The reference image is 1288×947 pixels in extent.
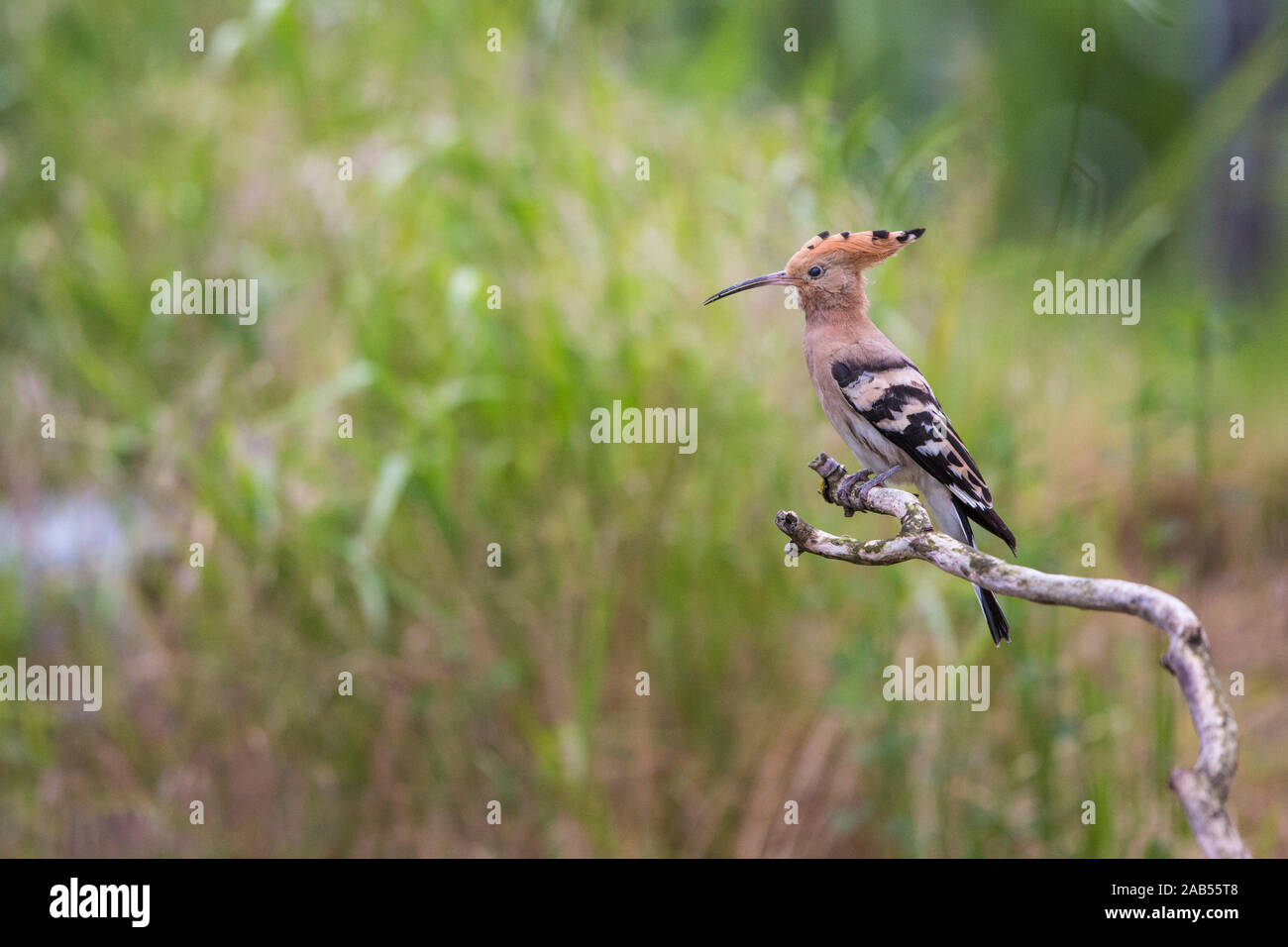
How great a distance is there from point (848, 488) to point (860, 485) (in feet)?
0.10

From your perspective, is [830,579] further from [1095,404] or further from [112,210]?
[112,210]

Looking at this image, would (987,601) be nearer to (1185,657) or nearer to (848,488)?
(848,488)

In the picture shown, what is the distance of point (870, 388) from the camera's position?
0.87 m

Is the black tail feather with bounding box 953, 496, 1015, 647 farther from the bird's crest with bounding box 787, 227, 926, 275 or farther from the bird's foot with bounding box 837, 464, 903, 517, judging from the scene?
Answer: the bird's crest with bounding box 787, 227, 926, 275

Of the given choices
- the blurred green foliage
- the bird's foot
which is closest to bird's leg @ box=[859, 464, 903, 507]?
the bird's foot

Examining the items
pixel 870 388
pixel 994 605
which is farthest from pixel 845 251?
pixel 994 605

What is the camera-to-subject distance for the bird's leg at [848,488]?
0.82 metres

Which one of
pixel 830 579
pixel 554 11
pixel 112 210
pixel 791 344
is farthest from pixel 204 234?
pixel 830 579

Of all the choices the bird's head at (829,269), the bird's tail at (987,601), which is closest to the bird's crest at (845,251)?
the bird's head at (829,269)

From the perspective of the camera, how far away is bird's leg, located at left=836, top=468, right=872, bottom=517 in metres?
0.82

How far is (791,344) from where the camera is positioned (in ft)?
8.24

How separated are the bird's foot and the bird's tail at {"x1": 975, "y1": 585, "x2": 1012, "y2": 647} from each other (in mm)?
102

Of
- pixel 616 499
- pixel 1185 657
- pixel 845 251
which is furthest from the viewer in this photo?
pixel 616 499

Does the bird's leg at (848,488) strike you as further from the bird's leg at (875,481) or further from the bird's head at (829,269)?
the bird's head at (829,269)
